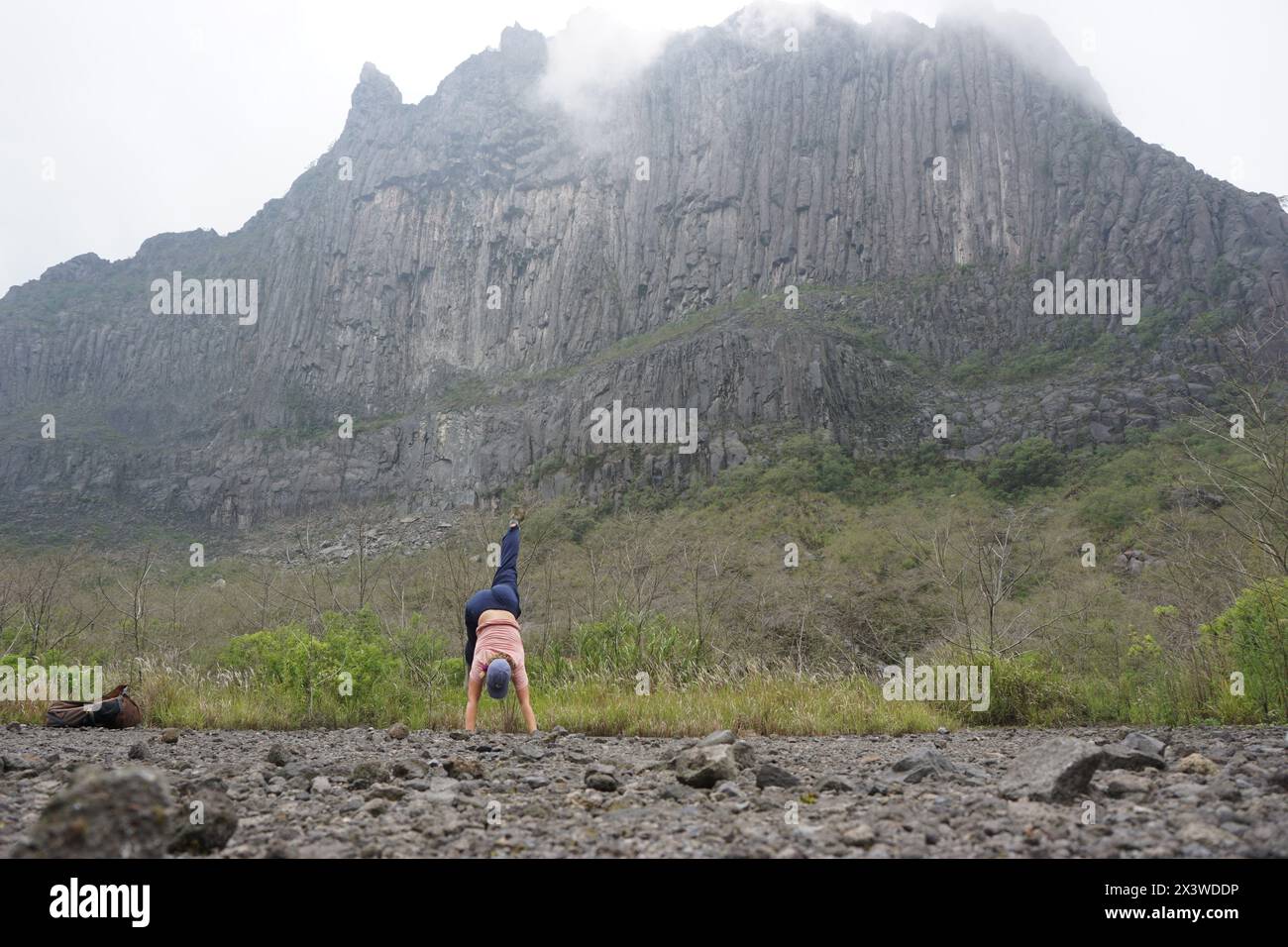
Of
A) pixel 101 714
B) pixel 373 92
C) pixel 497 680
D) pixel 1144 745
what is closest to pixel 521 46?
pixel 373 92

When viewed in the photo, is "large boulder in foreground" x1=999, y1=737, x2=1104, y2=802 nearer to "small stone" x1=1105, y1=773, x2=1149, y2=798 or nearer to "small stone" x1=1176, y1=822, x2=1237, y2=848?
"small stone" x1=1105, y1=773, x2=1149, y2=798

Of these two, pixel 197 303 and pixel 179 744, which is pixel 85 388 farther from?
pixel 179 744

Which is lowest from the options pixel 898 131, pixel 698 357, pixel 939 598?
pixel 939 598

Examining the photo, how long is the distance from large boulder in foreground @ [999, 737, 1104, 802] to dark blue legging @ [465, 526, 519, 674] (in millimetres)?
4078

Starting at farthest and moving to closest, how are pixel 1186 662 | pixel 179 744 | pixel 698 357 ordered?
pixel 698 357 < pixel 1186 662 < pixel 179 744

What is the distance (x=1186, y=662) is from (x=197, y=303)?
11045 centimetres

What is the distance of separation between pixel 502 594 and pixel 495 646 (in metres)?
0.44

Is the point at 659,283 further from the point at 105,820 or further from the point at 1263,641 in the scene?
the point at 105,820

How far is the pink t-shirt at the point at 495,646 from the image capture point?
6.42 meters

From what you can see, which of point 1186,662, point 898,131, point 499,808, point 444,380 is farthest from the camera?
point 444,380

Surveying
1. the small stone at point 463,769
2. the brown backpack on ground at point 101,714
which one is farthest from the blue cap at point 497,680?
the brown backpack on ground at point 101,714

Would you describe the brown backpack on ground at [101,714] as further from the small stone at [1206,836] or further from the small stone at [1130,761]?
the small stone at [1206,836]
